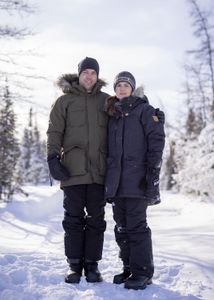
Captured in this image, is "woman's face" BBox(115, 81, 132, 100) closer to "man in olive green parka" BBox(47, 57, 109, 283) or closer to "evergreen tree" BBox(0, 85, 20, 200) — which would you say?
"man in olive green parka" BBox(47, 57, 109, 283)

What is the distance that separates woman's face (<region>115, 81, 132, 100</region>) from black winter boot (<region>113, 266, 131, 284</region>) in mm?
1907

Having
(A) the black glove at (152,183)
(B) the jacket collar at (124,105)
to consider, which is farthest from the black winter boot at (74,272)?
(B) the jacket collar at (124,105)

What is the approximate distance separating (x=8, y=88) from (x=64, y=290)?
689 cm

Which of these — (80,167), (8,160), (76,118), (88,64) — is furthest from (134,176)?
(8,160)

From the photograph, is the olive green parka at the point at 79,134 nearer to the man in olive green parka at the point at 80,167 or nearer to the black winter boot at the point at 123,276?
the man in olive green parka at the point at 80,167

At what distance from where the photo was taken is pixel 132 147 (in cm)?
489

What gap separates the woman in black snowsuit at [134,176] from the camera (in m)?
4.78

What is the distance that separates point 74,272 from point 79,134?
4.98ft

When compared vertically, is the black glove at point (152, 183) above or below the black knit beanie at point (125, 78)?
below

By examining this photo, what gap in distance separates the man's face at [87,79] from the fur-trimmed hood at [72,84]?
5 cm

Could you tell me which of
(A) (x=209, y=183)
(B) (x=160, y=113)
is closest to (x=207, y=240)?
(B) (x=160, y=113)

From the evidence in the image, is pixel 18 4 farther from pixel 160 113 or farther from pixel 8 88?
pixel 160 113

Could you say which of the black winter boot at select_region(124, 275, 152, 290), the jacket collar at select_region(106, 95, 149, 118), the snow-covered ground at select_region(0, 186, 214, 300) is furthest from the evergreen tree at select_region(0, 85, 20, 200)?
the black winter boot at select_region(124, 275, 152, 290)

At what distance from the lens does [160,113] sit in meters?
4.92
